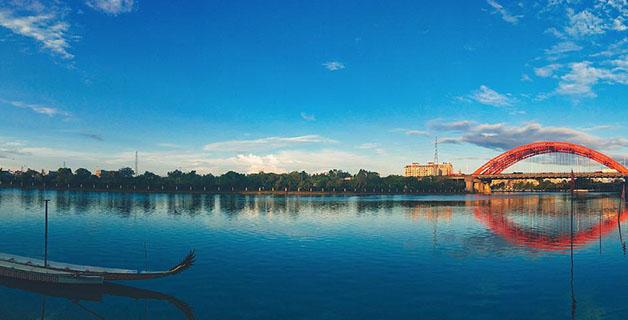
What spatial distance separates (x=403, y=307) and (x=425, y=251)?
16331 mm

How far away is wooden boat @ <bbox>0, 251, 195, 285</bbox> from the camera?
23422 mm

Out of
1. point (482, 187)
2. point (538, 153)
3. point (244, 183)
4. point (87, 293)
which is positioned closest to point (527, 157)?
point (538, 153)

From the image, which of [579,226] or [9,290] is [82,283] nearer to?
[9,290]

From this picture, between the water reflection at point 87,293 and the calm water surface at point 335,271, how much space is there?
11 cm

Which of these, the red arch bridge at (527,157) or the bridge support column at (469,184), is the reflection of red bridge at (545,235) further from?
the bridge support column at (469,184)

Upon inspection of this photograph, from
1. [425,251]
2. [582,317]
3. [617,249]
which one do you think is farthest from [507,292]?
[617,249]

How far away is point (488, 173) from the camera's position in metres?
168

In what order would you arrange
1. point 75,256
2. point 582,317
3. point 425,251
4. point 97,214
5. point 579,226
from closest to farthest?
point 582,317, point 75,256, point 425,251, point 579,226, point 97,214

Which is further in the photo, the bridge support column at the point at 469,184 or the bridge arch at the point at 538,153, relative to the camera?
the bridge support column at the point at 469,184

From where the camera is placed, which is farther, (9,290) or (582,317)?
(9,290)

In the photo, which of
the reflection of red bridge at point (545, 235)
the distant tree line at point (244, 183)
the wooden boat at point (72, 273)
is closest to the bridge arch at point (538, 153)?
the distant tree line at point (244, 183)

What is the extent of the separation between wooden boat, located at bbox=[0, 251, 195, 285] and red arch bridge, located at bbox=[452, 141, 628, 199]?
14979 cm

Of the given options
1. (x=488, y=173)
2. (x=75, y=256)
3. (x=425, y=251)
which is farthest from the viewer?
(x=488, y=173)

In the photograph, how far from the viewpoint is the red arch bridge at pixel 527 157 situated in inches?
5630
